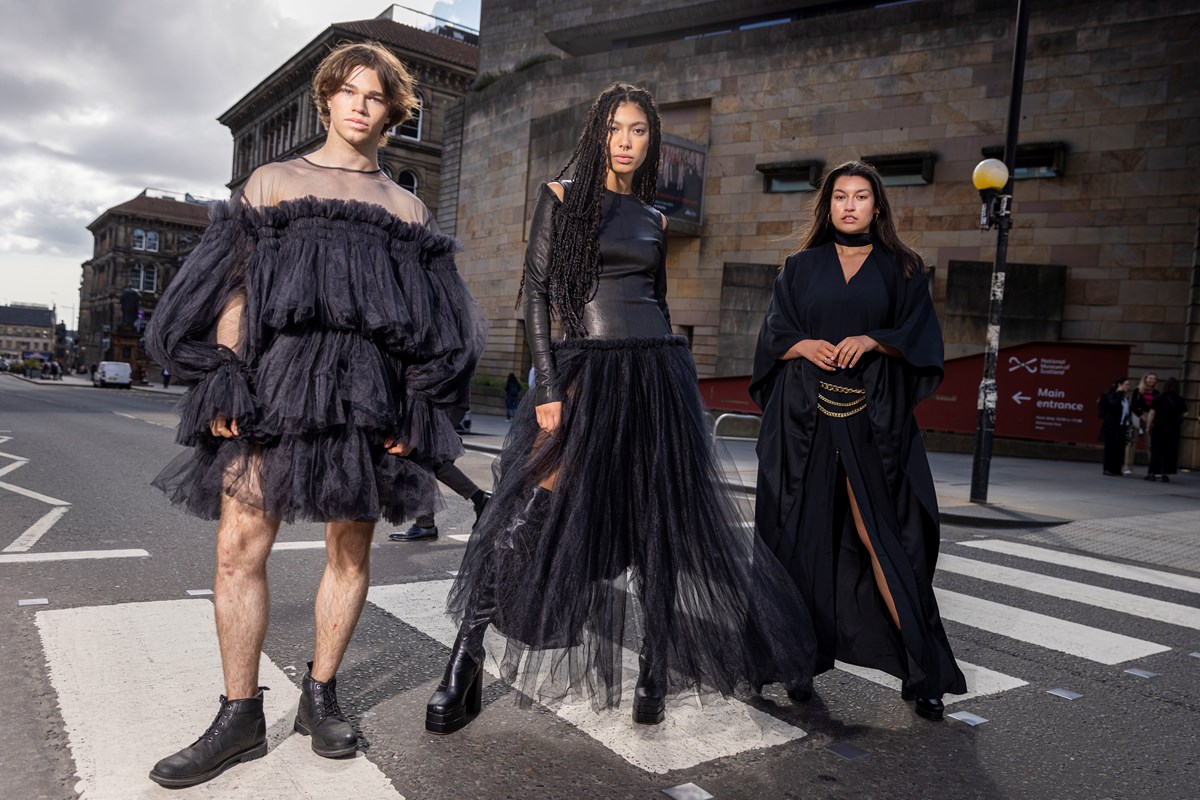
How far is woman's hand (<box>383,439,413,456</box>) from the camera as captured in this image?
2.73 meters

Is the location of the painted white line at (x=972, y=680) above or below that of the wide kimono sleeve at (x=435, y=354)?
below

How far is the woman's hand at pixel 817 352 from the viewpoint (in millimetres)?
3508

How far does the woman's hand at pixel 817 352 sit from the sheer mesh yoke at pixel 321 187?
Answer: 5.13 ft

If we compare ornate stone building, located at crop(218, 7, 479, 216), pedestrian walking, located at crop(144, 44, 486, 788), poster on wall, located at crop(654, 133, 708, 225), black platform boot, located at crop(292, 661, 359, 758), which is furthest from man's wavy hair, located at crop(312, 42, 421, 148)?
ornate stone building, located at crop(218, 7, 479, 216)

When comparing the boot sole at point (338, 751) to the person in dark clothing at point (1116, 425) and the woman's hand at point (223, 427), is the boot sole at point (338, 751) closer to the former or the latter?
the woman's hand at point (223, 427)

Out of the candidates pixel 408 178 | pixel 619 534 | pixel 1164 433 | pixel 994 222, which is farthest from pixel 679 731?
pixel 408 178

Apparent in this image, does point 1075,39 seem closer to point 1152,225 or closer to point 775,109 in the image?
point 1152,225

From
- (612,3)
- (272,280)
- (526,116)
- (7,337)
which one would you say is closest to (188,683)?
(272,280)

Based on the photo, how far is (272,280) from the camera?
2.58 meters

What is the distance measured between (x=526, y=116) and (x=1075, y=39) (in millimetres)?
15740

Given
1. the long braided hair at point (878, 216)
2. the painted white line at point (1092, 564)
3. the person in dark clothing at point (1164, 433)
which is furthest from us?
the person in dark clothing at point (1164, 433)

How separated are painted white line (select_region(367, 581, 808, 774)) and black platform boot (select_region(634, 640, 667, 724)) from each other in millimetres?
37

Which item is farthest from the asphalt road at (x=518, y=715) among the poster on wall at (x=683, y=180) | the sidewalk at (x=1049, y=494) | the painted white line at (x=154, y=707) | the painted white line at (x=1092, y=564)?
the poster on wall at (x=683, y=180)

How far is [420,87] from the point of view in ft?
146
